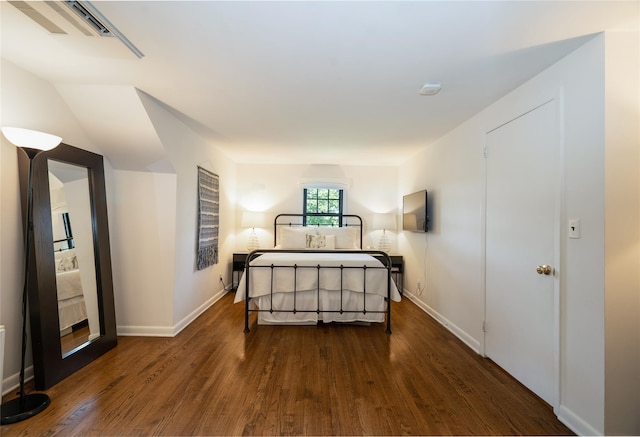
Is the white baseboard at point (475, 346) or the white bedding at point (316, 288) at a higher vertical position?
the white bedding at point (316, 288)

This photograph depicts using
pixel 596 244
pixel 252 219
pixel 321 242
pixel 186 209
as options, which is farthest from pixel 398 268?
pixel 186 209

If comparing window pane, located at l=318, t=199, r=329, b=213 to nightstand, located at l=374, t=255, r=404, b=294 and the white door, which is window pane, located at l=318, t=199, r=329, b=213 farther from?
the white door

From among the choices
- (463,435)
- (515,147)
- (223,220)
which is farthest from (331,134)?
(463,435)

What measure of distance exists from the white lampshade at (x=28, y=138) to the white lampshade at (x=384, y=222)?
4.20m

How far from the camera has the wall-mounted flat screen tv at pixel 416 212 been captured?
3.73m

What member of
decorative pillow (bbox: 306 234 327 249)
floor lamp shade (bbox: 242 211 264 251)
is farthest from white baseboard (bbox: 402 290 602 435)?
floor lamp shade (bbox: 242 211 264 251)

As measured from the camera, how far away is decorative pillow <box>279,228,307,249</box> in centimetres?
486

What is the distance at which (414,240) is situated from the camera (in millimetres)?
4359

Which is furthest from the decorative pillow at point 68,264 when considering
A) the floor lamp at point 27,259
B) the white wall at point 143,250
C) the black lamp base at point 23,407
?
the black lamp base at point 23,407

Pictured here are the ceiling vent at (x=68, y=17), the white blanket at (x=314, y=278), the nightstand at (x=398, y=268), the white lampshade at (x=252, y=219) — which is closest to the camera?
the ceiling vent at (x=68, y=17)

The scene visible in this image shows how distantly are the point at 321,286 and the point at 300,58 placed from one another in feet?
7.62

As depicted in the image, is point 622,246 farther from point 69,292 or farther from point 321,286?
point 69,292

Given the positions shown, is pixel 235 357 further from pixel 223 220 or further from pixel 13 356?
pixel 223 220

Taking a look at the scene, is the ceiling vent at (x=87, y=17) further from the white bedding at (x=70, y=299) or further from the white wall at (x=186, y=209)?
the white bedding at (x=70, y=299)
